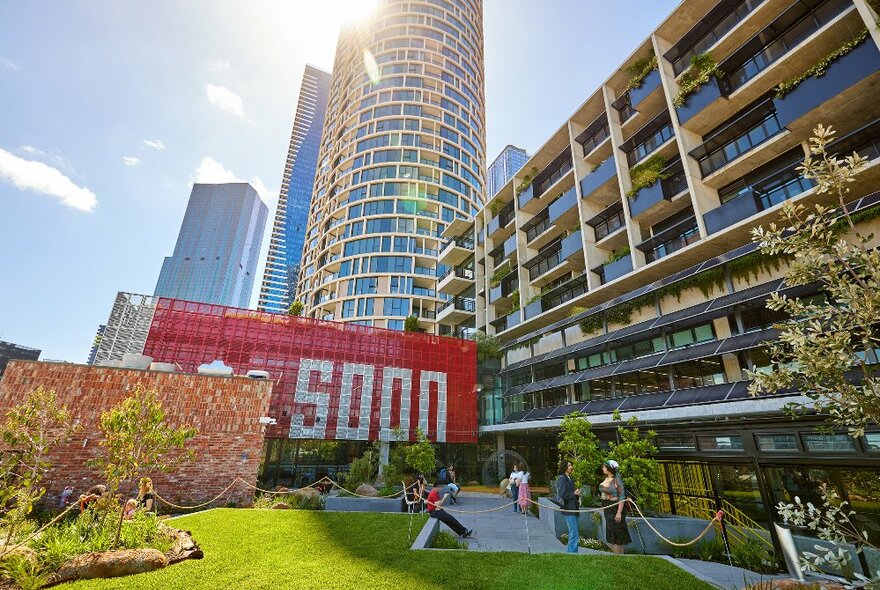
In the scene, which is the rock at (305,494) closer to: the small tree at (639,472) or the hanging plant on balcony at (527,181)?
the small tree at (639,472)

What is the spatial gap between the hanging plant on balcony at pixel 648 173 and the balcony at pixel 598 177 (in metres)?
1.55

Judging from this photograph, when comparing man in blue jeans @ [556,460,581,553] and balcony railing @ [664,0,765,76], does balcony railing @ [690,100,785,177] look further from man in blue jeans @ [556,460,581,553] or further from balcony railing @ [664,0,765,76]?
man in blue jeans @ [556,460,581,553]

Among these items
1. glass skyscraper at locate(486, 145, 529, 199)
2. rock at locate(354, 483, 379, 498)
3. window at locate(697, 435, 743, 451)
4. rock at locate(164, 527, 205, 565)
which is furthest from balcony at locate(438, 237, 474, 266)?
glass skyscraper at locate(486, 145, 529, 199)

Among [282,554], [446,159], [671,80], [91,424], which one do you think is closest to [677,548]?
[282,554]

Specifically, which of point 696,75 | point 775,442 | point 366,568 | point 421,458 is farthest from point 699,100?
point 366,568

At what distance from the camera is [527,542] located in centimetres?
1118

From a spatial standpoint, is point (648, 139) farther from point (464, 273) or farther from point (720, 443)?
point (464, 273)

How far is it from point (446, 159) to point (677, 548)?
53.0 meters

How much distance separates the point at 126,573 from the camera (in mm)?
6988

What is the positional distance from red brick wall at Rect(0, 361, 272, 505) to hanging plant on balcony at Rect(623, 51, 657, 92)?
27242mm

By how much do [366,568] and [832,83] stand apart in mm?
22439

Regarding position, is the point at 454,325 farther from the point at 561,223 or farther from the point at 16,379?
the point at 16,379

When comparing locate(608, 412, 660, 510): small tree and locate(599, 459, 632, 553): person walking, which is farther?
locate(608, 412, 660, 510): small tree

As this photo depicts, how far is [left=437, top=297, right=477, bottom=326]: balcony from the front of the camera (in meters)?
40.5
